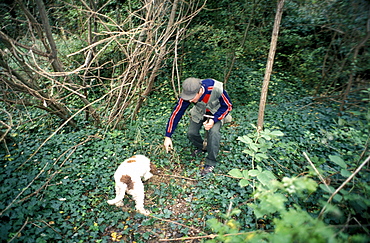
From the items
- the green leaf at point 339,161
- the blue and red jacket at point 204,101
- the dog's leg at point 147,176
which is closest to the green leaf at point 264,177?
the green leaf at point 339,161

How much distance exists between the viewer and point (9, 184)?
10.2 ft

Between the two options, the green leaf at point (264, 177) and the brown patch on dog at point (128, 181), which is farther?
the brown patch on dog at point (128, 181)

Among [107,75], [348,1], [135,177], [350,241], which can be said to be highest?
[348,1]

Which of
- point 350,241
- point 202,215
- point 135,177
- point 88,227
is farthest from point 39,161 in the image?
point 350,241

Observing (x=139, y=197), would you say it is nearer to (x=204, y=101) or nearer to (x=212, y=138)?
(x=212, y=138)

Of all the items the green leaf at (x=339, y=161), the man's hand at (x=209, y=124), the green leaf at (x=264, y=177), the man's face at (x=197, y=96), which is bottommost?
the man's hand at (x=209, y=124)

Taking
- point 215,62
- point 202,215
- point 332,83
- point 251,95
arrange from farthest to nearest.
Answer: point 215,62, point 251,95, point 332,83, point 202,215

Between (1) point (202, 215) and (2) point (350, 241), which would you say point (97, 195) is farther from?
(2) point (350, 241)

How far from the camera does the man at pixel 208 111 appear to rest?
3.34 metres

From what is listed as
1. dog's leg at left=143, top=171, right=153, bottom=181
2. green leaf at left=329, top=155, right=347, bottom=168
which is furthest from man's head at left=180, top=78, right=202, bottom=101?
green leaf at left=329, top=155, right=347, bottom=168

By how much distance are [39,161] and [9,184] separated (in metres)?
0.59

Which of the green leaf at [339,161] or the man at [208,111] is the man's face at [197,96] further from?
the green leaf at [339,161]

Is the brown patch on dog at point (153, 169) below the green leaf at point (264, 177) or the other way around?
below

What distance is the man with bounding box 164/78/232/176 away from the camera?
3.34 metres
